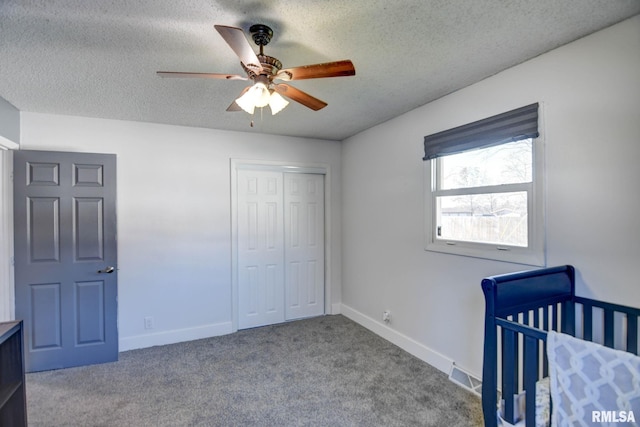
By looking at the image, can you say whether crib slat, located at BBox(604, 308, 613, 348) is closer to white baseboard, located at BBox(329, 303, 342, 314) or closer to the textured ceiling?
the textured ceiling

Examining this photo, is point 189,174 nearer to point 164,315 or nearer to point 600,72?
point 164,315

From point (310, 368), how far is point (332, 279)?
5.16 ft

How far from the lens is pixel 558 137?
1.89 meters

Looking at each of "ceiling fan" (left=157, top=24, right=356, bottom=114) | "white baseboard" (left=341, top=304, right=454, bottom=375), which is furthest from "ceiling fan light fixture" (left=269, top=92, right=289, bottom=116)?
"white baseboard" (left=341, top=304, right=454, bottom=375)

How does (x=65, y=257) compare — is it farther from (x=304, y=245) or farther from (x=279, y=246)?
(x=304, y=245)

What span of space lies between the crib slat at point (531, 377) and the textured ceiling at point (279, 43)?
5.25ft

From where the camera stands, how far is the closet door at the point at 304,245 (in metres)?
4.01

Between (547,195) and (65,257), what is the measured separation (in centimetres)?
394

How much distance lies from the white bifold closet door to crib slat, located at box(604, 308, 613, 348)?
117 inches

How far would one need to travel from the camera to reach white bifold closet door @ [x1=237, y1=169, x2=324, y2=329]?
377cm

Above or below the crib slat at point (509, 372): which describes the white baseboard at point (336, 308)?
below

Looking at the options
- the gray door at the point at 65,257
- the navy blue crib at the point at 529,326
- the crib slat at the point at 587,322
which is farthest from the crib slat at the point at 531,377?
the gray door at the point at 65,257

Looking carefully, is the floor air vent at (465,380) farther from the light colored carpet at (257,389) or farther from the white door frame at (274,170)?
the white door frame at (274,170)

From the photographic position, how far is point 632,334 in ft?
5.13
